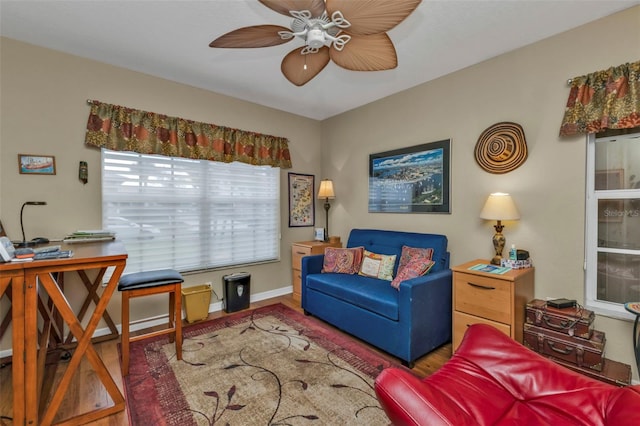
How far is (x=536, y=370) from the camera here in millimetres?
1292

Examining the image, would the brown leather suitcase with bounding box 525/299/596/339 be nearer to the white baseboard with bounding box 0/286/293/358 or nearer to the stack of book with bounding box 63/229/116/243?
the white baseboard with bounding box 0/286/293/358

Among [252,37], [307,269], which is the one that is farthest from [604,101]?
[307,269]

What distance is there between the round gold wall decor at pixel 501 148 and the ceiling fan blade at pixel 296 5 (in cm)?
200

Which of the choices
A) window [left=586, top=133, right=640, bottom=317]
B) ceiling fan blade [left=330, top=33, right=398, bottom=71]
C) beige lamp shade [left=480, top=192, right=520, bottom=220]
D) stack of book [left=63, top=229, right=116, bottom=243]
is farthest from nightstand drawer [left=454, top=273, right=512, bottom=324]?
stack of book [left=63, top=229, right=116, bottom=243]

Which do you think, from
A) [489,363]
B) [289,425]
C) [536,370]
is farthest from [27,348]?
[536,370]

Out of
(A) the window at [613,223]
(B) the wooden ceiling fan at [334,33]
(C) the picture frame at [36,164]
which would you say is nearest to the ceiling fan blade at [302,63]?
(B) the wooden ceiling fan at [334,33]

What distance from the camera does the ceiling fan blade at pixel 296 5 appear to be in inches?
55.2

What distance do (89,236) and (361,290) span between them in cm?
244

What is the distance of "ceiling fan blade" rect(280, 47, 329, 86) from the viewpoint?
6.43 ft

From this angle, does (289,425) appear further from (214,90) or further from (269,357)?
(214,90)

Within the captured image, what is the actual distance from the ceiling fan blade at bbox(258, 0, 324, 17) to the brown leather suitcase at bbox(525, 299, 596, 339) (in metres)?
2.43

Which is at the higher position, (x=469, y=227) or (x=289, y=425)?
(x=469, y=227)

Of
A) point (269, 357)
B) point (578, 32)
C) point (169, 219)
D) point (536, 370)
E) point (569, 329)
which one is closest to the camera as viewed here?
point (536, 370)

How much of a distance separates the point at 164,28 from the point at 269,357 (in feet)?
9.01
